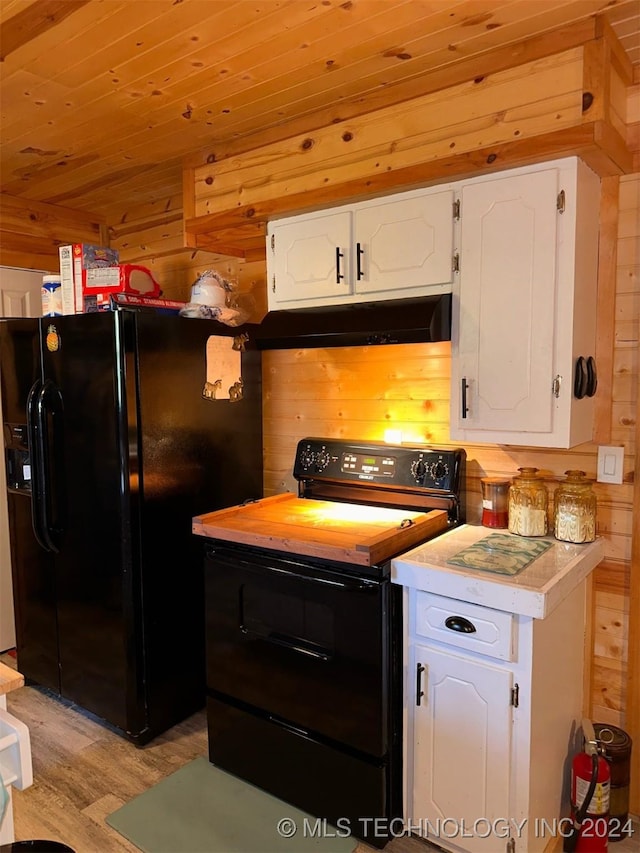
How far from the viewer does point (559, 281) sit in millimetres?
1811

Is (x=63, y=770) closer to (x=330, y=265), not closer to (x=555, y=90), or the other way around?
(x=330, y=265)

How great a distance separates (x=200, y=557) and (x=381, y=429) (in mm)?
962

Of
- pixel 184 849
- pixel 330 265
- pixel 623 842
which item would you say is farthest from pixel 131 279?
pixel 623 842

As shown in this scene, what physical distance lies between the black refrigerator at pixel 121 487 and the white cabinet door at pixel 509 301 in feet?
3.84

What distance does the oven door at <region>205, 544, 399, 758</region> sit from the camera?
1883mm

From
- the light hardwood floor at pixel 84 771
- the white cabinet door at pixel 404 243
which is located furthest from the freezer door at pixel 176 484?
the white cabinet door at pixel 404 243

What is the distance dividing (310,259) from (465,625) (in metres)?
1.42

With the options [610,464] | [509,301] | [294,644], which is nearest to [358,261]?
[509,301]

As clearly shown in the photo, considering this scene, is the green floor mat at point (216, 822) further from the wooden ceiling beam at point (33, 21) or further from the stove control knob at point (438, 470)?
the wooden ceiling beam at point (33, 21)

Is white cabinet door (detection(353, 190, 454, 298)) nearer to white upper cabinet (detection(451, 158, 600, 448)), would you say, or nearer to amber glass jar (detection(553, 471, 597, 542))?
white upper cabinet (detection(451, 158, 600, 448))

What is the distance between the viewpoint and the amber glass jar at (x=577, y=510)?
1.99m

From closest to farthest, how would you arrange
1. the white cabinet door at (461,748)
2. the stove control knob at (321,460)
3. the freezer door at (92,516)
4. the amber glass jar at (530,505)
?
1. the white cabinet door at (461,748)
2. the amber glass jar at (530,505)
3. the freezer door at (92,516)
4. the stove control knob at (321,460)

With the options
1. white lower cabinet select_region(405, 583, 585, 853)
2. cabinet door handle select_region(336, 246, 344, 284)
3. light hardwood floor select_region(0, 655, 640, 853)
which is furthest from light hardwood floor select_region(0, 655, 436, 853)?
cabinet door handle select_region(336, 246, 344, 284)

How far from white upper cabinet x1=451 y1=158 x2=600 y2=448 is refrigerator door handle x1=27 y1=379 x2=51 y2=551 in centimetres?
178
